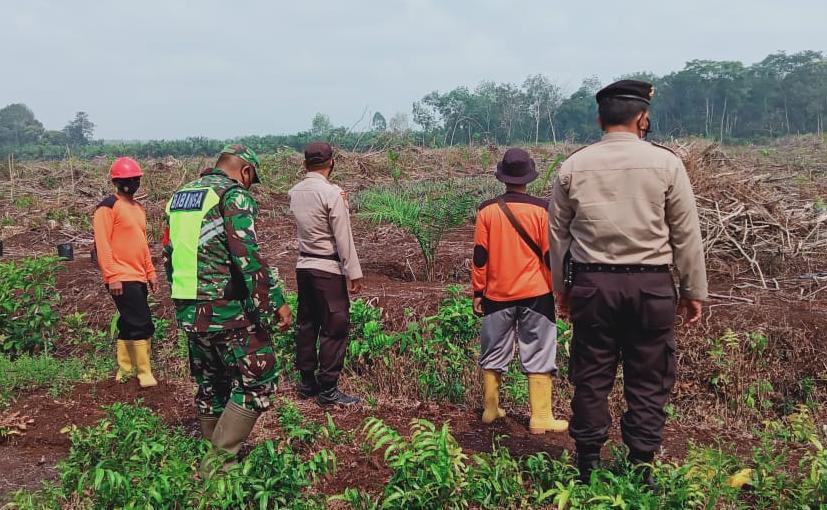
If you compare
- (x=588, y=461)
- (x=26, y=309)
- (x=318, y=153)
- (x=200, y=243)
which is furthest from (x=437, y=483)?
(x=26, y=309)

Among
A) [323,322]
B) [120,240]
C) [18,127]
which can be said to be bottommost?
[323,322]

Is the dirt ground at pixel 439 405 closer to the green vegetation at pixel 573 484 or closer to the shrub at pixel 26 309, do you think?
the green vegetation at pixel 573 484

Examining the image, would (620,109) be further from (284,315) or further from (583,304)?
(284,315)

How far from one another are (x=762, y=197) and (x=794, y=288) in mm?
1377

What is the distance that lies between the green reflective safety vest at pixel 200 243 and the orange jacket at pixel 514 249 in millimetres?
1610

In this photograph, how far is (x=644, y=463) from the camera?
2.99m

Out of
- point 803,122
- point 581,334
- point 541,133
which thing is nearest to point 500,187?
point 581,334

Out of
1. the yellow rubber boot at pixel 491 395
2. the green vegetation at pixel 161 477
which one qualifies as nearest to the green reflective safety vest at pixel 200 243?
the green vegetation at pixel 161 477

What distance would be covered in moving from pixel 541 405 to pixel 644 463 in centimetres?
112

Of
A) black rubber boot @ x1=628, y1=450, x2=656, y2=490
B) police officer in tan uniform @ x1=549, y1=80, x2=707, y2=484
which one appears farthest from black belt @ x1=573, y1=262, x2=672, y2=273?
black rubber boot @ x1=628, y1=450, x2=656, y2=490

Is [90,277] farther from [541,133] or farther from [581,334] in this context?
[541,133]

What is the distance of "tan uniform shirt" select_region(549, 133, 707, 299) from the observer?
288 centimetres

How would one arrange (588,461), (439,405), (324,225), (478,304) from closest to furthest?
(588,461)
(478,304)
(324,225)
(439,405)

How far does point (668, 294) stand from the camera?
115 inches
